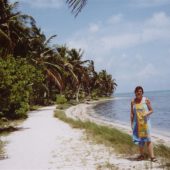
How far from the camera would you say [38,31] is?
47938 mm

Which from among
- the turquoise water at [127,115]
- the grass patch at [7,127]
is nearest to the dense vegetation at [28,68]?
the grass patch at [7,127]

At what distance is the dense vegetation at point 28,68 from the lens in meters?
14.8

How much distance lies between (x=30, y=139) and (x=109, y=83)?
87.1 meters

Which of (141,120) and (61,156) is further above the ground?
(141,120)

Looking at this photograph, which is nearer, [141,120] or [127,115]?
[141,120]

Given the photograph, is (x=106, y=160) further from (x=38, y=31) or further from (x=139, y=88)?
(x=38, y=31)

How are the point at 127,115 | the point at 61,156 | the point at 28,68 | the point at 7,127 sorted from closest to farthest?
the point at 61,156
the point at 7,127
the point at 28,68
the point at 127,115

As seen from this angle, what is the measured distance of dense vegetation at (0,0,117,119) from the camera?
14767 mm

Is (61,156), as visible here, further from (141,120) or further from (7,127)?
(7,127)

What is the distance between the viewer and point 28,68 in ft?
72.0

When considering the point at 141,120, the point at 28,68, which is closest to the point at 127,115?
the point at 28,68

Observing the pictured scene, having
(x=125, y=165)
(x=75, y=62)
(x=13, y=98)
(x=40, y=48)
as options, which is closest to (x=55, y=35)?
(x=40, y=48)

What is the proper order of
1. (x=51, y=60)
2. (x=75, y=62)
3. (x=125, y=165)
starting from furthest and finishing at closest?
(x=75, y=62) < (x=51, y=60) < (x=125, y=165)

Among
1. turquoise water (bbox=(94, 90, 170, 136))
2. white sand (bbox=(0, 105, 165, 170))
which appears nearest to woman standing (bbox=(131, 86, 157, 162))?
white sand (bbox=(0, 105, 165, 170))
